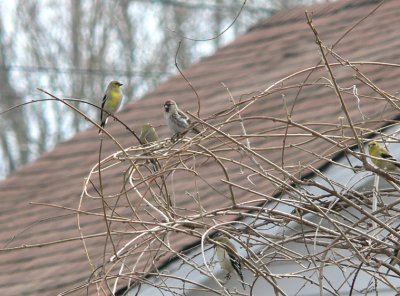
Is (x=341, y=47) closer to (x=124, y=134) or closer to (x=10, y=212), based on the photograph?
(x=124, y=134)

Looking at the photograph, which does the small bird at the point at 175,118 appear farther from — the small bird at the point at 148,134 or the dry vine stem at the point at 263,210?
the dry vine stem at the point at 263,210

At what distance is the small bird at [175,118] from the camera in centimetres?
716

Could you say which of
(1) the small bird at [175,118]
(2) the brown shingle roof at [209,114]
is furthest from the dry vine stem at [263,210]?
(1) the small bird at [175,118]

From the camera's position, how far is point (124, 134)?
10.5 metres

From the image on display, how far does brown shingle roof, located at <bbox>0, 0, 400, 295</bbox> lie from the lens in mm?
8188

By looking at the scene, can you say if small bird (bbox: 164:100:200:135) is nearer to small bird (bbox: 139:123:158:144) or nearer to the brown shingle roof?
small bird (bbox: 139:123:158:144)

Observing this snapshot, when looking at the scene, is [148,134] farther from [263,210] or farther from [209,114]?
[209,114]

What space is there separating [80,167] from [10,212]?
2.30ft

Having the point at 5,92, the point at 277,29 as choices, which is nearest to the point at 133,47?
the point at 5,92

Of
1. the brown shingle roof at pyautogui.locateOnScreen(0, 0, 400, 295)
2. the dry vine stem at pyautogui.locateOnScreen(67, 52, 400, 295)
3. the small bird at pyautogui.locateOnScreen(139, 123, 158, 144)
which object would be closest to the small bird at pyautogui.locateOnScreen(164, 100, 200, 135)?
the small bird at pyautogui.locateOnScreen(139, 123, 158, 144)

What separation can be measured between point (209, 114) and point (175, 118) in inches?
88.0

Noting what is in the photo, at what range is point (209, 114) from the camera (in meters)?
9.59

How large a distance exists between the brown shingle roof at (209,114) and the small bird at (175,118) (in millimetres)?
653

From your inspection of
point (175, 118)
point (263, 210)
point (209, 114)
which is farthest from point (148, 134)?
point (209, 114)
